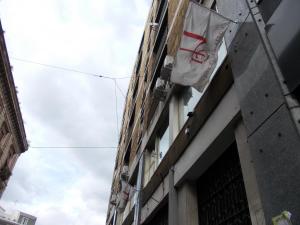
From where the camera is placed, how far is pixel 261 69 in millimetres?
3811

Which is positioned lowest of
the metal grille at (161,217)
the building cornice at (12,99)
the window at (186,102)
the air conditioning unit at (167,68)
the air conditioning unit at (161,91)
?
the metal grille at (161,217)

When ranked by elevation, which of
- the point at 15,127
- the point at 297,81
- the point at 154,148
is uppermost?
the point at 15,127

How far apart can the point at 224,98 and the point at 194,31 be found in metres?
1.29

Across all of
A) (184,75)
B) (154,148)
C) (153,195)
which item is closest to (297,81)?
(184,75)

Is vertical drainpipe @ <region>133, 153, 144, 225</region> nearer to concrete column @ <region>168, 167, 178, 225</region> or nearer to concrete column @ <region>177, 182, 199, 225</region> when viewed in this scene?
concrete column @ <region>168, 167, 178, 225</region>

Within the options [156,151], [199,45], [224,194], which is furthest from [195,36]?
[156,151]

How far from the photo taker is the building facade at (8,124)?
2730 centimetres

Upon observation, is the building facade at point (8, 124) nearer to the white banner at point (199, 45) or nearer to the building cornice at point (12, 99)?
the building cornice at point (12, 99)

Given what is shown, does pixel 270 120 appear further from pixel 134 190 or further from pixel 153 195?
pixel 134 190

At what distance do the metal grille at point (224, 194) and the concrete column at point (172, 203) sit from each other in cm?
59

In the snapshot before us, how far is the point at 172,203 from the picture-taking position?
6363mm

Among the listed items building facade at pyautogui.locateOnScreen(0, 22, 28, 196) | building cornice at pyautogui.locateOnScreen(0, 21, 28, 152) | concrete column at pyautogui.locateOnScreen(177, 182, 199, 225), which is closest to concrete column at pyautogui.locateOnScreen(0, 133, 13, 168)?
building facade at pyautogui.locateOnScreen(0, 22, 28, 196)

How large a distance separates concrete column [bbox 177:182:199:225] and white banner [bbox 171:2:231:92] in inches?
97.3

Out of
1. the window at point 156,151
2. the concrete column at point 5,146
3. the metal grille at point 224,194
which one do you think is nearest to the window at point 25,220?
the concrete column at point 5,146
